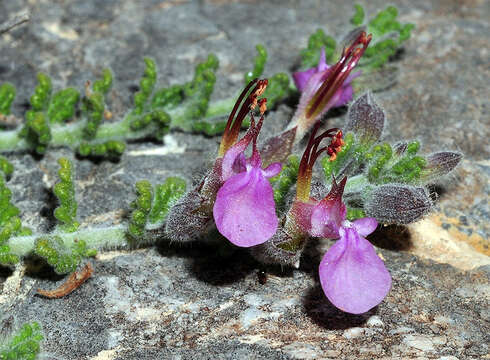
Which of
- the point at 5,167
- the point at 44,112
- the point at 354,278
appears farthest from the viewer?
the point at 44,112

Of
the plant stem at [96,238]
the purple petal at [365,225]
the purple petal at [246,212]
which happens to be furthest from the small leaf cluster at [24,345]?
the purple petal at [365,225]

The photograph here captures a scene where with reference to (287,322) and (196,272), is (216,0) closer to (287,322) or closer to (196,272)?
(196,272)

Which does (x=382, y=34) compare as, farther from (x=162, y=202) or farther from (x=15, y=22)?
(x=15, y=22)

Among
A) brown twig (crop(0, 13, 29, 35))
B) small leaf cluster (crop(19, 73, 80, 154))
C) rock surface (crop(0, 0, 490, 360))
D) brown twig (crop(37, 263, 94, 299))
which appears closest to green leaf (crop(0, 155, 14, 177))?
rock surface (crop(0, 0, 490, 360))

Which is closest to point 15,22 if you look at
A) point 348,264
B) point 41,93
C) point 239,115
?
point 41,93

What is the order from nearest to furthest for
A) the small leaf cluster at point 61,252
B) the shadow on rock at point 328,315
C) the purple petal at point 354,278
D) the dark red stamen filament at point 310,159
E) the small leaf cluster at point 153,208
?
the purple petal at point 354,278, the dark red stamen filament at point 310,159, the shadow on rock at point 328,315, the small leaf cluster at point 61,252, the small leaf cluster at point 153,208

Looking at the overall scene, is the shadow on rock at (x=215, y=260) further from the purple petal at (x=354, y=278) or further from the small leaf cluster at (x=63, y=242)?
the purple petal at (x=354, y=278)
